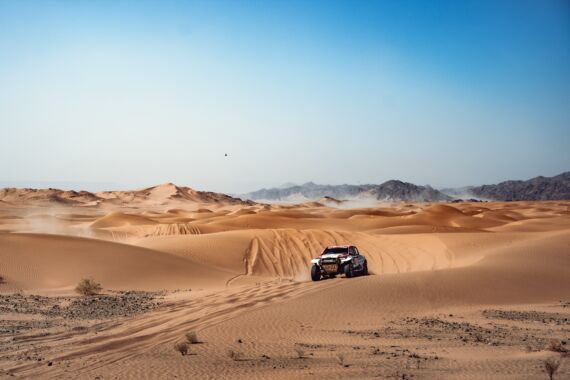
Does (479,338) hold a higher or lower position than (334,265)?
lower

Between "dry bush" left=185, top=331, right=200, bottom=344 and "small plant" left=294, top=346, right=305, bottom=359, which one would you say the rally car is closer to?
"dry bush" left=185, top=331, right=200, bottom=344

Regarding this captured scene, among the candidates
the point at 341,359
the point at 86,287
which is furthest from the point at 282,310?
the point at 86,287

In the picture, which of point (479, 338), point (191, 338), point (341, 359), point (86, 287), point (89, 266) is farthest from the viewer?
point (89, 266)

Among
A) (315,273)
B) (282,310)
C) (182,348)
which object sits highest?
(182,348)

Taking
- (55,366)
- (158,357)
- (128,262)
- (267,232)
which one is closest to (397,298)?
(158,357)

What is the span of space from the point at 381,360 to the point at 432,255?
794 inches

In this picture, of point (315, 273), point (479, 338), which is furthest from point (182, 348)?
point (315, 273)

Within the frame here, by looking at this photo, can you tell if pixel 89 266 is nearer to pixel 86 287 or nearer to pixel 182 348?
pixel 86 287

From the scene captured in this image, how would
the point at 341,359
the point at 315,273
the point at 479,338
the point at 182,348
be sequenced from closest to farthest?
1. the point at 341,359
2. the point at 182,348
3. the point at 479,338
4. the point at 315,273

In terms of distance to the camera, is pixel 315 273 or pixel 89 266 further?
pixel 89 266

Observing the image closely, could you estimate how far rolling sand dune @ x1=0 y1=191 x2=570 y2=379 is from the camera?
8.83 m

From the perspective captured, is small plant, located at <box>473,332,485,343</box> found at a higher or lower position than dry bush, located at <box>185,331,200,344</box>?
lower

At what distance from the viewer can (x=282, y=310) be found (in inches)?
544

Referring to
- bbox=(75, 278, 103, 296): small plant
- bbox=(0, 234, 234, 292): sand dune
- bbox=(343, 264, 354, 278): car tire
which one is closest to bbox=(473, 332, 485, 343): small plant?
bbox=(343, 264, 354, 278): car tire
